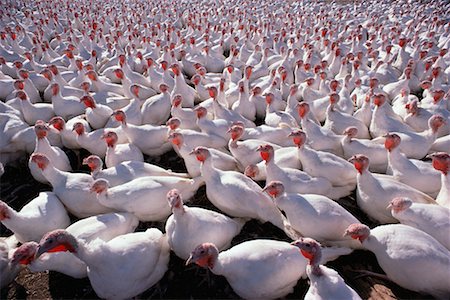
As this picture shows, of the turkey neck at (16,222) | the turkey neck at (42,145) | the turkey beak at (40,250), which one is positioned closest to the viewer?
the turkey beak at (40,250)

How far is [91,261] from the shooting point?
348 centimetres

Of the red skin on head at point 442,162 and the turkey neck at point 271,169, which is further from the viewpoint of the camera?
the turkey neck at point 271,169

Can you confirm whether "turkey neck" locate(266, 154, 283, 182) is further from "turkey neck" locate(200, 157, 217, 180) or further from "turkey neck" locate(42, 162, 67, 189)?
"turkey neck" locate(42, 162, 67, 189)

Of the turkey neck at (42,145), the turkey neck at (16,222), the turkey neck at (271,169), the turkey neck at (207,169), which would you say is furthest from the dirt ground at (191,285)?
the turkey neck at (42,145)

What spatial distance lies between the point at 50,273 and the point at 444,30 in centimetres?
1377

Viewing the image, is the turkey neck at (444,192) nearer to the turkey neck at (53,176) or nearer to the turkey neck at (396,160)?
the turkey neck at (396,160)

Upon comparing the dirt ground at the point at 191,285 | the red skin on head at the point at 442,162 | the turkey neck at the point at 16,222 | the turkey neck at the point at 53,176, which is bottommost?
the dirt ground at the point at 191,285

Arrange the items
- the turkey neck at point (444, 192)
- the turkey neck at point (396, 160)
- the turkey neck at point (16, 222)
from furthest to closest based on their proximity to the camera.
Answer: the turkey neck at point (396, 160), the turkey neck at point (444, 192), the turkey neck at point (16, 222)

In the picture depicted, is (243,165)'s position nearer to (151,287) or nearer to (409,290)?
(151,287)

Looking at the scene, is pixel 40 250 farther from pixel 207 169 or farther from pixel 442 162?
pixel 442 162

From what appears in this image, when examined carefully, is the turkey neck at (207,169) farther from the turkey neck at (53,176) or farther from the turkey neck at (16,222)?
the turkey neck at (16,222)

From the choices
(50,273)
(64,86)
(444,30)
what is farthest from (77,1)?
(50,273)

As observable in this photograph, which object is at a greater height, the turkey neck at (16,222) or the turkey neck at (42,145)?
the turkey neck at (42,145)

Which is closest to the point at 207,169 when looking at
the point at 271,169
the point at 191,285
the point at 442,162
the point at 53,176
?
the point at 271,169
